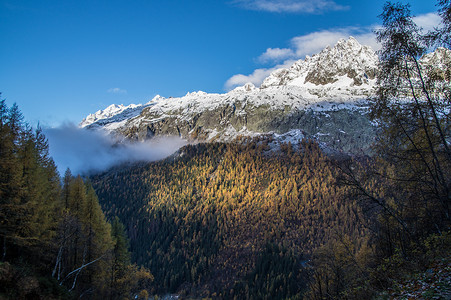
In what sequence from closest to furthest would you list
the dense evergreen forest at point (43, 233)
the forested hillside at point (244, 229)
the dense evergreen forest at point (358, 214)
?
the dense evergreen forest at point (358, 214) < the dense evergreen forest at point (43, 233) < the forested hillside at point (244, 229)

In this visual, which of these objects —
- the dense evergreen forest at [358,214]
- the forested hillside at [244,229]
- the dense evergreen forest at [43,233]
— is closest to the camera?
the dense evergreen forest at [358,214]

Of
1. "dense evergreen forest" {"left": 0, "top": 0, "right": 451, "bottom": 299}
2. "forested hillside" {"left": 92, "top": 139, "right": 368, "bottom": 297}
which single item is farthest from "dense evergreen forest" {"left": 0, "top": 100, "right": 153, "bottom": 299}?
"forested hillside" {"left": 92, "top": 139, "right": 368, "bottom": 297}

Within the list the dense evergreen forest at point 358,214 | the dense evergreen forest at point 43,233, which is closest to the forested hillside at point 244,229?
the dense evergreen forest at point 358,214

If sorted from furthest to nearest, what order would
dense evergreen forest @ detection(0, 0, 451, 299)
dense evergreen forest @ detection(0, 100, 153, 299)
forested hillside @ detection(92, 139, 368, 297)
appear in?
forested hillside @ detection(92, 139, 368, 297) → dense evergreen forest @ detection(0, 100, 153, 299) → dense evergreen forest @ detection(0, 0, 451, 299)

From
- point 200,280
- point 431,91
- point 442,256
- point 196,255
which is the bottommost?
point 200,280

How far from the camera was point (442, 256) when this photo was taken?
11.3 metres

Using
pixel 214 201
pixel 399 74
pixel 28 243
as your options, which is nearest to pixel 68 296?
pixel 28 243

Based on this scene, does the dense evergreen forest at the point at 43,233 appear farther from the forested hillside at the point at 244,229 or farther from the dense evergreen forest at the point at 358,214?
the forested hillside at the point at 244,229

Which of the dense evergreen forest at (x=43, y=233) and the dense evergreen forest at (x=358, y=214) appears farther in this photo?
the dense evergreen forest at (x=43, y=233)

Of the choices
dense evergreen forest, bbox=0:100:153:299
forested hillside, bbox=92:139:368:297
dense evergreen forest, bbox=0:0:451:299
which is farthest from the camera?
forested hillside, bbox=92:139:368:297

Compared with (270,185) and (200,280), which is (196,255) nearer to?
(200,280)

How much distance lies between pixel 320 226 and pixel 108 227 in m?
138

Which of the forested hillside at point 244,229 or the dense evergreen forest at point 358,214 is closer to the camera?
the dense evergreen forest at point 358,214

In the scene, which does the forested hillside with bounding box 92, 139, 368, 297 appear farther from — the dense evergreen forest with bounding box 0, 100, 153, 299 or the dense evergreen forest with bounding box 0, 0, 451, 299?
the dense evergreen forest with bounding box 0, 100, 153, 299
